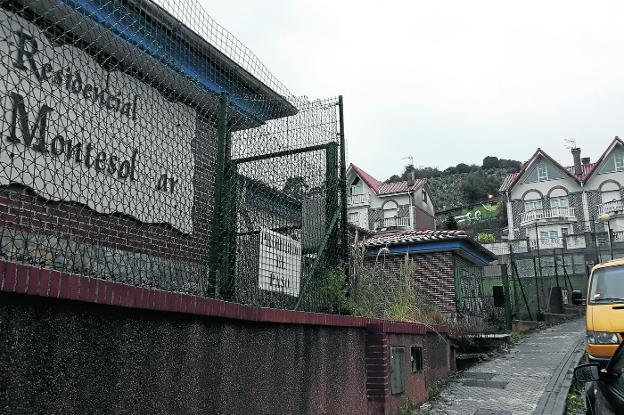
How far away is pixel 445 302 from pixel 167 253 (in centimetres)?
1224

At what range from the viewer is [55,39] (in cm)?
317

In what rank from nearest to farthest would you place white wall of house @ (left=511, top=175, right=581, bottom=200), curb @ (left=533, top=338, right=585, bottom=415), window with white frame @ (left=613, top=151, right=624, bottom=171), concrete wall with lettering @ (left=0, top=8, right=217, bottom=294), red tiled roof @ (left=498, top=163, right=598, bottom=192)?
concrete wall with lettering @ (left=0, top=8, right=217, bottom=294)
curb @ (left=533, top=338, right=585, bottom=415)
window with white frame @ (left=613, top=151, right=624, bottom=171)
red tiled roof @ (left=498, top=163, right=598, bottom=192)
white wall of house @ (left=511, top=175, right=581, bottom=200)

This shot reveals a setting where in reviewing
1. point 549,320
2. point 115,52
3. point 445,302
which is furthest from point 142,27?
point 549,320

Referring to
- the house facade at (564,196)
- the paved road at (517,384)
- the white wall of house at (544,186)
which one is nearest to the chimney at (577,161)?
the house facade at (564,196)

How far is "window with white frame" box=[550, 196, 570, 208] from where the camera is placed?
53688mm

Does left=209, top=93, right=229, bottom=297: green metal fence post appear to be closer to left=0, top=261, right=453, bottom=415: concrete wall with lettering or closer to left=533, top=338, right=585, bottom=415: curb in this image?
left=0, top=261, right=453, bottom=415: concrete wall with lettering

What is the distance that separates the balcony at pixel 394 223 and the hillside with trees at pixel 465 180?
35.1 meters

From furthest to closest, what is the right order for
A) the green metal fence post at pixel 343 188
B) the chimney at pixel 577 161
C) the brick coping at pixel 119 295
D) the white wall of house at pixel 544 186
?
the chimney at pixel 577 161
the white wall of house at pixel 544 186
the green metal fence post at pixel 343 188
the brick coping at pixel 119 295

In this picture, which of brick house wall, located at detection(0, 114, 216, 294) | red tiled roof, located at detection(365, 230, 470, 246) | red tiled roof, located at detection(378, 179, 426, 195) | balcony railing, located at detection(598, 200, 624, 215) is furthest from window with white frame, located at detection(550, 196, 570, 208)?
brick house wall, located at detection(0, 114, 216, 294)

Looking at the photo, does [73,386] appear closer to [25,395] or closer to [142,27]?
[25,395]

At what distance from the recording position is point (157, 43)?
161 inches

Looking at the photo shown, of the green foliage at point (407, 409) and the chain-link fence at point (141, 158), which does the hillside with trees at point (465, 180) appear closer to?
the green foliage at point (407, 409)

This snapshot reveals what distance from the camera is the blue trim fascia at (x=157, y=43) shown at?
3695 millimetres

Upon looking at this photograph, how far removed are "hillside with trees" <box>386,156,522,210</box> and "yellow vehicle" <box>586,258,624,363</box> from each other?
81725 millimetres
